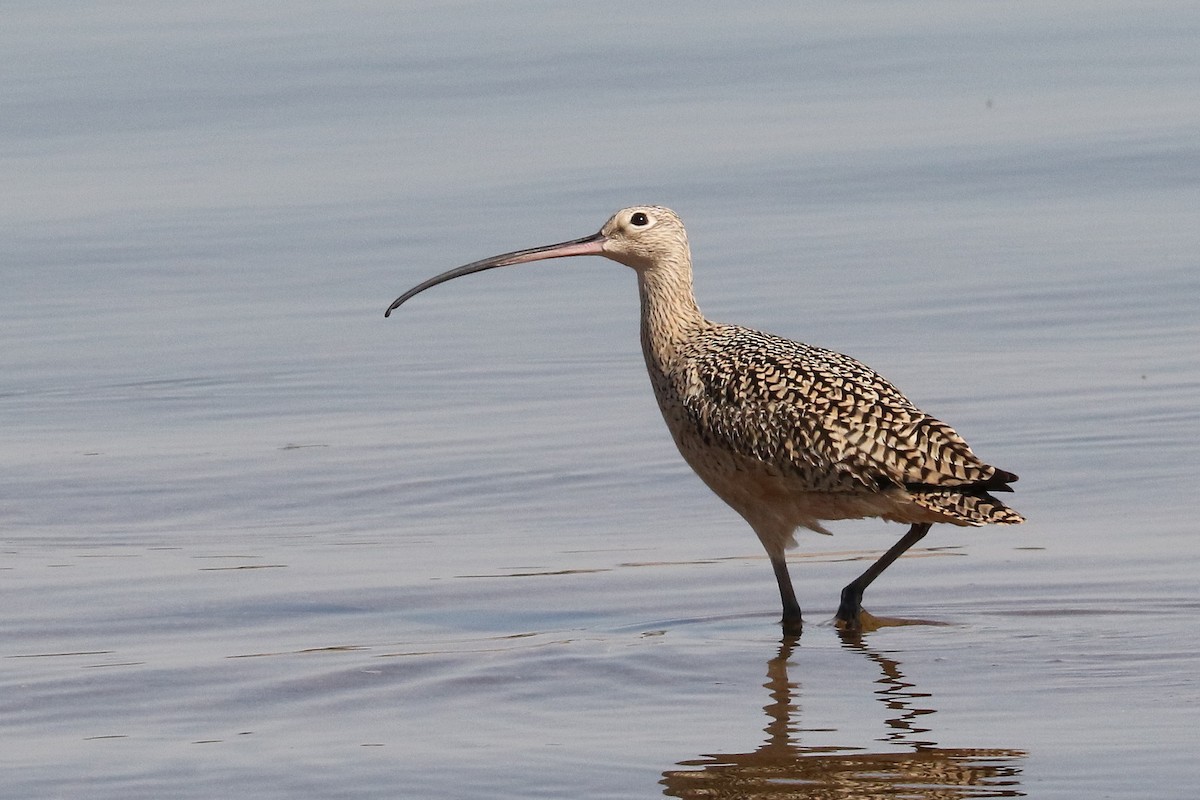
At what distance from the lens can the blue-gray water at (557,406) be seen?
613cm

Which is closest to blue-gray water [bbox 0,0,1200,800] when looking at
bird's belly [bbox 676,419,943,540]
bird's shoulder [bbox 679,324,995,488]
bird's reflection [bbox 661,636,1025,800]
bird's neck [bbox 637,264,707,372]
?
bird's reflection [bbox 661,636,1025,800]

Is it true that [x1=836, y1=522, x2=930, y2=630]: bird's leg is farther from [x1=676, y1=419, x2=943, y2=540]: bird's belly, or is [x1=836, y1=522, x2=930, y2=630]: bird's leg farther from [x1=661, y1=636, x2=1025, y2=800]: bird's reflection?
[x1=661, y1=636, x2=1025, y2=800]: bird's reflection

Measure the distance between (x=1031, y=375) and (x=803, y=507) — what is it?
2875 mm

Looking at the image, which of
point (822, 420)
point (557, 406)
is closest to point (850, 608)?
point (822, 420)

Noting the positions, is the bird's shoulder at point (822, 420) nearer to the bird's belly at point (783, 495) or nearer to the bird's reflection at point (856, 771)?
the bird's belly at point (783, 495)

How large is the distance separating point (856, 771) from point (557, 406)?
4.49 meters

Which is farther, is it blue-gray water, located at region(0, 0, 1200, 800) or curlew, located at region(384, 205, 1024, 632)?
curlew, located at region(384, 205, 1024, 632)

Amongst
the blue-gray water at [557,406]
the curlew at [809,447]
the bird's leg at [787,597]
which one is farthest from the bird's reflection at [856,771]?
the curlew at [809,447]

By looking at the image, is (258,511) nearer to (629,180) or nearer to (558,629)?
(558,629)

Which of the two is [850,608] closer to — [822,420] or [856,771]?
[822,420]

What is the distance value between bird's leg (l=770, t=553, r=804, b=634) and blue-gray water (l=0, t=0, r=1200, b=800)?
57 millimetres

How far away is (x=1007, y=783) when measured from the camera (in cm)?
559

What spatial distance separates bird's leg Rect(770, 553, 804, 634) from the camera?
7270 mm

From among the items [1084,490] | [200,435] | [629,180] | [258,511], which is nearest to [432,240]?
[629,180]
